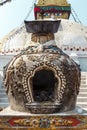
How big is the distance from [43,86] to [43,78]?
191mm

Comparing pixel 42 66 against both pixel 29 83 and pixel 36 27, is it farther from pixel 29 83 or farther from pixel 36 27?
pixel 36 27

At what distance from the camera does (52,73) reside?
6.05 m

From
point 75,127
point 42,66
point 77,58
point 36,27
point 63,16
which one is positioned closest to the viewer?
point 75,127

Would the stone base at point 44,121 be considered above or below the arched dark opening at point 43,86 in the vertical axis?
below

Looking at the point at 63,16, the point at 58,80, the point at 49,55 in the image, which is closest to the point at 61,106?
the point at 58,80

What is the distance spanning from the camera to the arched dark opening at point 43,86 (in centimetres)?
611

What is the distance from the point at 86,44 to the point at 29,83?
1207 centimetres

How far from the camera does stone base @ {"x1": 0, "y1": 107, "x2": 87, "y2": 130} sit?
5.54 meters

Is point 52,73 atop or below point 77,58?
atop

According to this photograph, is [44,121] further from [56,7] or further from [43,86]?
[56,7]

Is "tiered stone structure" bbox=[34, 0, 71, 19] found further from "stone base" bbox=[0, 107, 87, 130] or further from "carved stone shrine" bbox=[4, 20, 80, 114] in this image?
"stone base" bbox=[0, 107, 87, 130]

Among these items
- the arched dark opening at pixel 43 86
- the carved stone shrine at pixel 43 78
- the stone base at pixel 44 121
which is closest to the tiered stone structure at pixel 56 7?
the arched dark opening at pixel 43 86

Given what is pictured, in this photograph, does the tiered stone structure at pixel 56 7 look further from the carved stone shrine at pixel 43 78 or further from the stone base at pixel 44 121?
the stone base at pixel 44 121

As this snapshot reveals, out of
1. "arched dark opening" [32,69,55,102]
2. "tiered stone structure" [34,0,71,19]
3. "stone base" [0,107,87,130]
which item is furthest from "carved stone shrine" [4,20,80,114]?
"tiered stone structure" [34,0,71,19]
